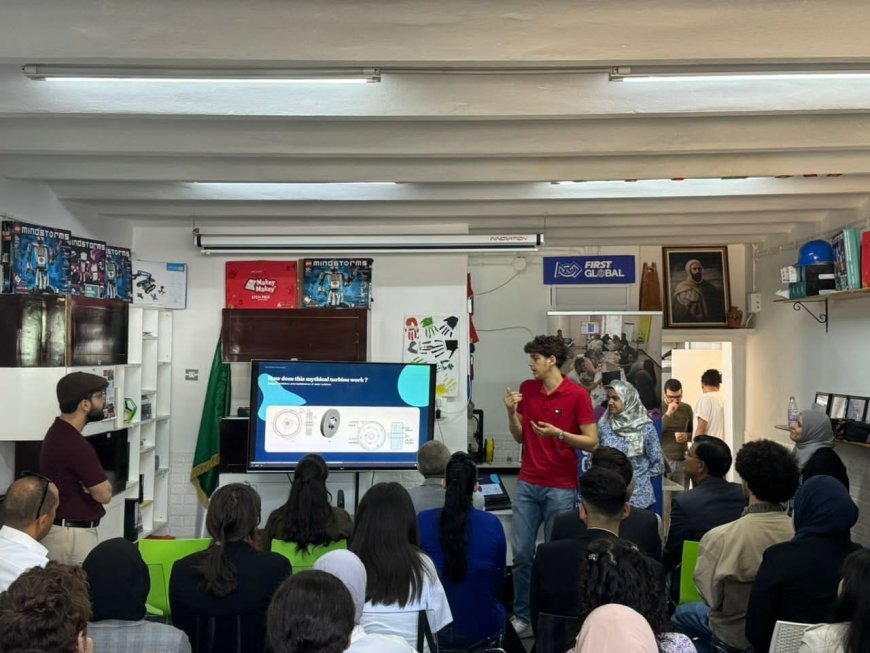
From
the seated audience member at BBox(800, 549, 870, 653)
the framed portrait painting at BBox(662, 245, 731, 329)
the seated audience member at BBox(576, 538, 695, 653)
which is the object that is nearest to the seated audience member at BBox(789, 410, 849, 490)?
the seated audience member at BBox(800, 549, 870, 653)

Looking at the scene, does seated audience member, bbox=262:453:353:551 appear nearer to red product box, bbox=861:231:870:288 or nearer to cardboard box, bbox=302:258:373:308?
cardboard box, bbox=302:258:373:308

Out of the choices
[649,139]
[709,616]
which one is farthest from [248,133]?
[709,616]

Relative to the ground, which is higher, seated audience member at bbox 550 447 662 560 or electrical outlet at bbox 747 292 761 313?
electrical outlet at bbox 747 292 761 313

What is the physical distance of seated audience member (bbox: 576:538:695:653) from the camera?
199 centimetres

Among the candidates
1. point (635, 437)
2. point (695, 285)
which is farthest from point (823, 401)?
point (695, 285)

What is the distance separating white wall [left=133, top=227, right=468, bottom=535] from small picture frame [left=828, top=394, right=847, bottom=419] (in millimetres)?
2997

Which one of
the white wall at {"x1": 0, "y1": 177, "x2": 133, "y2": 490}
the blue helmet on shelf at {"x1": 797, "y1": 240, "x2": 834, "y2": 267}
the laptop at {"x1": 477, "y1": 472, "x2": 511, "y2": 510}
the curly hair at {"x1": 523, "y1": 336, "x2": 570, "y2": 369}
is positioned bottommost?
the laptop at {"x1": 477, "y1": 472, "x2": 511, "y2": 510}

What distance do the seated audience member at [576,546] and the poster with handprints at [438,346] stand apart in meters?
4.07

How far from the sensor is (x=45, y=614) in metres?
1.72

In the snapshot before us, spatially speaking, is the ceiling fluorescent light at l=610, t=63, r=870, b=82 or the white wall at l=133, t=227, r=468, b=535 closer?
the ceiling fluorescent light at l=610, t=63, r=870, b=82

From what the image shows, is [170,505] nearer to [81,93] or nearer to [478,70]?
[81,93]

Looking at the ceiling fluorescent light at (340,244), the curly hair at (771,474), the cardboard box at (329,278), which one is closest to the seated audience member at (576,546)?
the curly hair at (771,474)

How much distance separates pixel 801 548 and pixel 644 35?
1.89 metres

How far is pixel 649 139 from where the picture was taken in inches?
170
